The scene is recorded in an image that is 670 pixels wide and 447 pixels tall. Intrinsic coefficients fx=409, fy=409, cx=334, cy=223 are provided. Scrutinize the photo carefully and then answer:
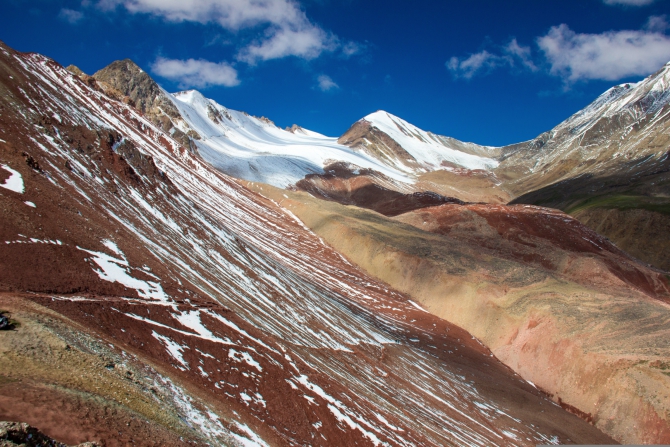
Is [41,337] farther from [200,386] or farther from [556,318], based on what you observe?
[556,318]

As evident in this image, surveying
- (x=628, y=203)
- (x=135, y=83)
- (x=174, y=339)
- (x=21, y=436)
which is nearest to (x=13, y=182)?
(x=174, y=339)

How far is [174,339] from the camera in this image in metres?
14.4

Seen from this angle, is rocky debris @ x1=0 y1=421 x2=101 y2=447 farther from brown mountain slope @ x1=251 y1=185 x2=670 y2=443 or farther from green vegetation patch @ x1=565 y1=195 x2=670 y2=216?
green vegetation patch @ x1=565 y1=195 x2=670 y2=216

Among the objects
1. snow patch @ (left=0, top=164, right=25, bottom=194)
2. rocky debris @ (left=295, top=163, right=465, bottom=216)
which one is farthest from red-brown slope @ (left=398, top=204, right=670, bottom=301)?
snow patch @ (left=0, top=164, right=25, bottom=194)

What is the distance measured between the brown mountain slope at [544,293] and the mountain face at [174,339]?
119 inches

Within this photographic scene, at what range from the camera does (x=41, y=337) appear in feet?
31.9

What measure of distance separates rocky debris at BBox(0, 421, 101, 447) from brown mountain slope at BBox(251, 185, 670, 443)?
107 ft

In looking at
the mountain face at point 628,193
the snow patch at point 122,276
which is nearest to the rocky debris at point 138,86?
the mountain face at point 628,193

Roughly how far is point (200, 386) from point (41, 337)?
4701 mm

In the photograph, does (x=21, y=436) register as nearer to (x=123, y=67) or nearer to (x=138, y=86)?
(x=138, y=86)

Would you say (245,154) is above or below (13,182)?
above

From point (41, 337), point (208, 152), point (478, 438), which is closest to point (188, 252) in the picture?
point (41, 337)

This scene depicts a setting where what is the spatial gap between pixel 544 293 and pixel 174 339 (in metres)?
40.2

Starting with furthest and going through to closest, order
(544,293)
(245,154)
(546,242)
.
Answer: (245,154)
(546,242)
(544,293)
